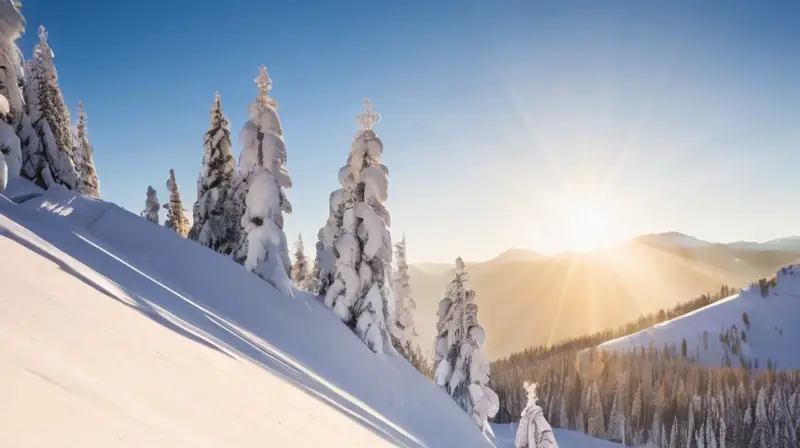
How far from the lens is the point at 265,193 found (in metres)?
20.3

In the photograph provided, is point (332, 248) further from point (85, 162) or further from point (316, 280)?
point (85, 162)

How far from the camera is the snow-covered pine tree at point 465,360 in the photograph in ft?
89.1

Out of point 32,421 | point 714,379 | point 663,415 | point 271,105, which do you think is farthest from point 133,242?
point 714,379

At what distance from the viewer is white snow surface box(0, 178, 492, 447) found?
3.38 meters

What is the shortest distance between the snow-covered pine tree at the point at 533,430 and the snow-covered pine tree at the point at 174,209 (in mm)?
31414

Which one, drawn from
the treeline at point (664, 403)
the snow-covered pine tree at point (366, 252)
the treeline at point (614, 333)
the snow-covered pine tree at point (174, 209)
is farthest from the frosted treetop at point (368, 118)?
the treeline at point (614, 333)

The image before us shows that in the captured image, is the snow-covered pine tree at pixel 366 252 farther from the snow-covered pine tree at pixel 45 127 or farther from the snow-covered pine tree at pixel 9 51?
the snow-covered pine tree at pixel 45 127

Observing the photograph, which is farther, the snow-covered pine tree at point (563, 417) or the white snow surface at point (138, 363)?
the snow-covered pine tree at point (563, 417)

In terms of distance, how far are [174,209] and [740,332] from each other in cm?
14614

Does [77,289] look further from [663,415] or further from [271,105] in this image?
[663,415]

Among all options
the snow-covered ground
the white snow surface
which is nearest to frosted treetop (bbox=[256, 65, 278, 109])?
the white snow surface

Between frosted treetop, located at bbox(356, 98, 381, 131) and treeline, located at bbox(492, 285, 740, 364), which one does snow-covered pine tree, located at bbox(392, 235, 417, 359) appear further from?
treeline, located at bbox(492, 285, 740, 364)

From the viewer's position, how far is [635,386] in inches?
2963

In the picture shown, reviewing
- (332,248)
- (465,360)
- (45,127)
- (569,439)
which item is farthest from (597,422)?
(45,127)
